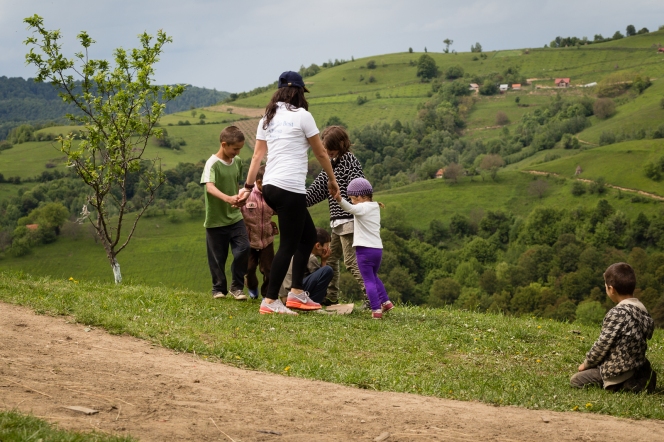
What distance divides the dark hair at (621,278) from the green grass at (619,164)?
115790 millimetres

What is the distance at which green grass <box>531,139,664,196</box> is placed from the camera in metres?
119

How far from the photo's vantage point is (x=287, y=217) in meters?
9.23

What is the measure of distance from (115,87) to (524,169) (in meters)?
128

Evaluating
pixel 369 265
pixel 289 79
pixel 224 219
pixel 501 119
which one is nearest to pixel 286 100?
pixel 289 79

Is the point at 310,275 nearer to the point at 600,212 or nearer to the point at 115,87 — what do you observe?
the point at 115,87

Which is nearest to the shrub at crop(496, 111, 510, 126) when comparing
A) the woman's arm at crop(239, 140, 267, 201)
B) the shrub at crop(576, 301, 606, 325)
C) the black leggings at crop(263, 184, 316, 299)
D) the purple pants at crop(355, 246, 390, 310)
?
the shrub at crop(576, 301, 606, 325)

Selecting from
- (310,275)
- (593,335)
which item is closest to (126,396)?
(310,275)

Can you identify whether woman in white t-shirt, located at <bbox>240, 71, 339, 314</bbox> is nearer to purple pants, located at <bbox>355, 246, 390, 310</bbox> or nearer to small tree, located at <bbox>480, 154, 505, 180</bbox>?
purple pants, located at <bbox>355, 246, 390, 310</bbox>

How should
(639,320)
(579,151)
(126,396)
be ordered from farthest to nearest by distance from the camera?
(579,151)
(639,320)
(126,396)

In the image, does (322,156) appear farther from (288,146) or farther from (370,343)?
(370,343)

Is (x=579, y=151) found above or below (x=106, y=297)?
below

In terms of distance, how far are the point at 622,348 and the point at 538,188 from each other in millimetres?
123255

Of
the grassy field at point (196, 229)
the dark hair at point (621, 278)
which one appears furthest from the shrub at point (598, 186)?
the dark hair at point (621, 278)

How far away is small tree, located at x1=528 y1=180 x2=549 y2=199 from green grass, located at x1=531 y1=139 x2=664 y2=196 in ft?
20.2
